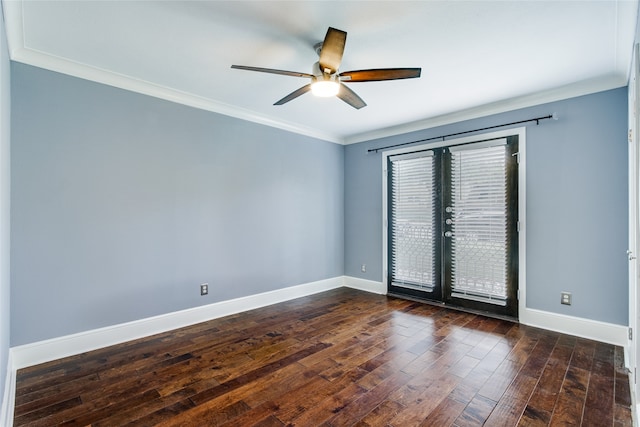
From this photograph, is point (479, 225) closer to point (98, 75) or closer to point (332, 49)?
point (332, 49)

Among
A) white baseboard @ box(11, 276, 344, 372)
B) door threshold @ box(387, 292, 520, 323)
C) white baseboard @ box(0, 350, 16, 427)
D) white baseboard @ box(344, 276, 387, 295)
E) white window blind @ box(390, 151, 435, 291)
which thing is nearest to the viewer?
white baseboard @ box(0, 350, 16, 427)

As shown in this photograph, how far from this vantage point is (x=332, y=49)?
204cm

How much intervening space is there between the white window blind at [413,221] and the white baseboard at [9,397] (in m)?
4.08

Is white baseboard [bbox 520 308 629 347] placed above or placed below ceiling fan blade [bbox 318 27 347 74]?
below

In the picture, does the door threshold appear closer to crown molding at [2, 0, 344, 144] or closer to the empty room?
the empty room

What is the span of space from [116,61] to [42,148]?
0.95m

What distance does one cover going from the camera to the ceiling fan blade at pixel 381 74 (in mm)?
2154

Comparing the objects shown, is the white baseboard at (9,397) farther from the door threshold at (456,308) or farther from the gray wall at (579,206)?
the gray wall at (579,206)

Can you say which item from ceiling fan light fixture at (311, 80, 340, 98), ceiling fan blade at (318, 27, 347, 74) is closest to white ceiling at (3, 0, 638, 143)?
ceiling fan blade at (318, 27, 347, 74)

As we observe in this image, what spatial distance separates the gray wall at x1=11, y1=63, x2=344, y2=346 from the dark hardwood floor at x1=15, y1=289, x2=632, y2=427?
1.61ft

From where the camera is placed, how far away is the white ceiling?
1.95 m

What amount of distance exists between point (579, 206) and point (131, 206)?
4.47 meters

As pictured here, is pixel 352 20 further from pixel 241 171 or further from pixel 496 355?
pixel 496 355

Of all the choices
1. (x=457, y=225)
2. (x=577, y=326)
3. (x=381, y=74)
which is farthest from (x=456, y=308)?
(x=381, y=74)
